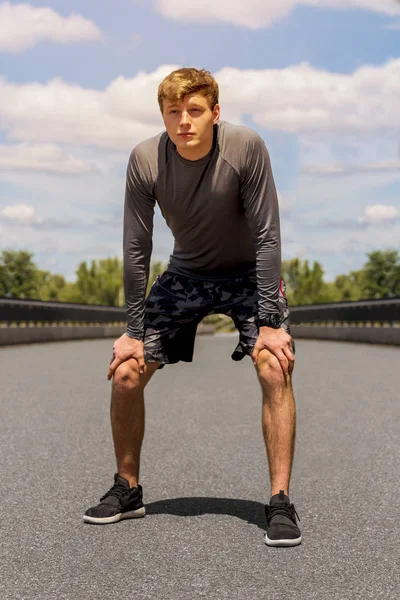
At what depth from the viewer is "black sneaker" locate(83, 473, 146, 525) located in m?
4.61

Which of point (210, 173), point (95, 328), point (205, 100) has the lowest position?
point (95, 328)

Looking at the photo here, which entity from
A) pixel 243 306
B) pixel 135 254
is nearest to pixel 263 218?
pixel 243 306

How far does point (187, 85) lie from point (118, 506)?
80.3 inches

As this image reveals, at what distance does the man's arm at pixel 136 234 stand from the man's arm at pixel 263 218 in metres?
0.48

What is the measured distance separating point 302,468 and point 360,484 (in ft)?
2.07

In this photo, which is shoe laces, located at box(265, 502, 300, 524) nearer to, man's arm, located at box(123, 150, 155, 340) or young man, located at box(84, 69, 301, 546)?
young man, located at box(84, 69, 301, 546)

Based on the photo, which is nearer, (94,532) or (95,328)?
(94,532)

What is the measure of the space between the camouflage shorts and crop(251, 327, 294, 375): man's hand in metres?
0.21

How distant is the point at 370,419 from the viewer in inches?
Result: 341

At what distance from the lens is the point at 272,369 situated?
14.7 feet

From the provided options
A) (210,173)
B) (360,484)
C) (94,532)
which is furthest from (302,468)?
(210,173)

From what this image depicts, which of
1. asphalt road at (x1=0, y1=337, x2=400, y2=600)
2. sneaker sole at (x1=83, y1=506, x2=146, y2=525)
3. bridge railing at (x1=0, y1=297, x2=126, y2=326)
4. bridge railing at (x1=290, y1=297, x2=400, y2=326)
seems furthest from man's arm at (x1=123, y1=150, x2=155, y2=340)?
bridge railing at (x1=290, y1=297, x2=400, y2=326)

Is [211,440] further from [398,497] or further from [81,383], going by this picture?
[81,383]

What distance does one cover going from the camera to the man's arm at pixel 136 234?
4551 millimetres
